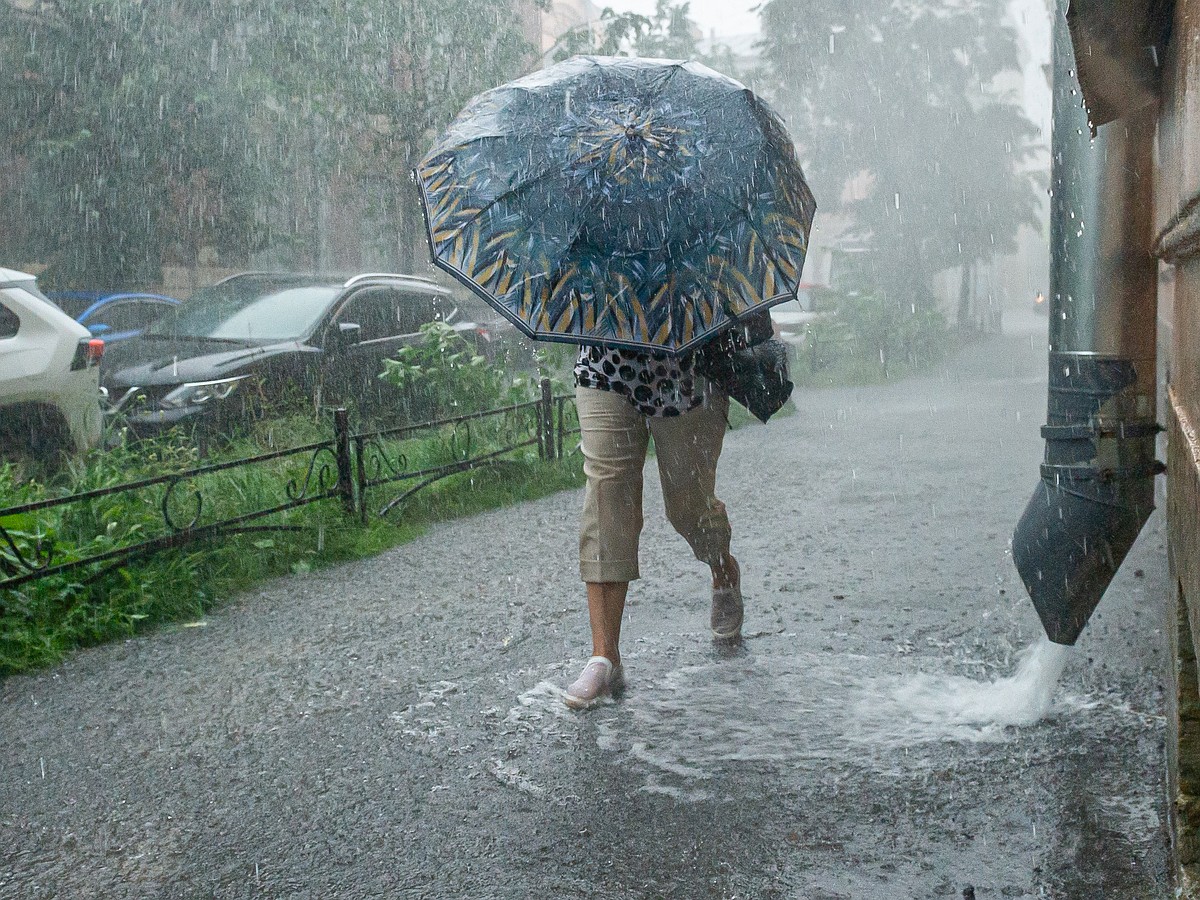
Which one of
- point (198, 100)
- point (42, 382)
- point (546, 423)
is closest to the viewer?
point (42, 382)

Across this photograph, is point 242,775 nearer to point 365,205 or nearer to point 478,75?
point 478,75

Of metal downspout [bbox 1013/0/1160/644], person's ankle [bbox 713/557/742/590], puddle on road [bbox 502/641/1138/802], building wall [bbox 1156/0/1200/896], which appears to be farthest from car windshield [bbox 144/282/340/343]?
building wall [bbox 1156/0/1200/896]

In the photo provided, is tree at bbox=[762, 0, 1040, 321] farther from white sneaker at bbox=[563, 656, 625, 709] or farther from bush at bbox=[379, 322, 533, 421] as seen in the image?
white sneaker at bbox=[563, 656, 625, 709]

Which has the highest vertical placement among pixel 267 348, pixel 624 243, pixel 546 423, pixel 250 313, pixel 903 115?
pixel 903 115

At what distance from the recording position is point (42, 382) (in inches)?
316

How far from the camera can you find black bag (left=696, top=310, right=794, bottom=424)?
4211mm

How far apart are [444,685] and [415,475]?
11.1ft

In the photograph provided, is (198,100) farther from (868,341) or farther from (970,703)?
(970,703)

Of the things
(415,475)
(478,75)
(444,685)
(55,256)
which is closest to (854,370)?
(478,75)

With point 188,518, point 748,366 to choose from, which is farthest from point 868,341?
point 748,366

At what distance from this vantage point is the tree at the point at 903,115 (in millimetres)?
25984

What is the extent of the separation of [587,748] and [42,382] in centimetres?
568

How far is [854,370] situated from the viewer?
19.3 meters

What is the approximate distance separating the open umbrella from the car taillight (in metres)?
4.96
